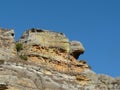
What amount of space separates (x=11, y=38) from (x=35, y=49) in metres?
3.23

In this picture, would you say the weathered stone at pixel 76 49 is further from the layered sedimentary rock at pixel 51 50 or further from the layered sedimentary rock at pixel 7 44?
the layered sedimentary rock at pixel 7 44

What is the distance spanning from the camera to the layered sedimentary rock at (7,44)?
4934 cm

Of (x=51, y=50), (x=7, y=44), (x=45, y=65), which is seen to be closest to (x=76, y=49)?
(x=51, y=50)

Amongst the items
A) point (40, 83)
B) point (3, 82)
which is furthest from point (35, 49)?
point (3, 82)

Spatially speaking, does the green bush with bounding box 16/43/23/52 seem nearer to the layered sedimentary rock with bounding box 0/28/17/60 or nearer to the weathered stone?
the layered sedimentary rock with bounding box 0/28/17/60

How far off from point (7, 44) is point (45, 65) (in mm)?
4636

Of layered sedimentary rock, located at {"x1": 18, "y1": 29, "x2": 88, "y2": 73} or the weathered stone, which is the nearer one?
layered sedimentary rock, located at {"x1": 18, "y1": 29, "x2": 88, "y2": 73}

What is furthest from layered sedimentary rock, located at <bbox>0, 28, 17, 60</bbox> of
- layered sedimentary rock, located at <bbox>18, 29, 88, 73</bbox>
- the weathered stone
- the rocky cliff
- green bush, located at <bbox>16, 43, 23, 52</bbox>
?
the weathered stone

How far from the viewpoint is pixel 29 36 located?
55.2m

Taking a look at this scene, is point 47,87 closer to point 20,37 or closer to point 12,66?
point 12,66

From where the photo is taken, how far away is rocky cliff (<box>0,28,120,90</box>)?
45344 millimetres

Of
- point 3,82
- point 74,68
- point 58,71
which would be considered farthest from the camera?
point 74,68

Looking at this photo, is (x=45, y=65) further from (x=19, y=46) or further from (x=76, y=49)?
(x=76, y=49)

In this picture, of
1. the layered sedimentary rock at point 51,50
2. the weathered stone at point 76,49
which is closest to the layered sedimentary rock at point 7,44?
the layered sedimentary rock at point 51,50
